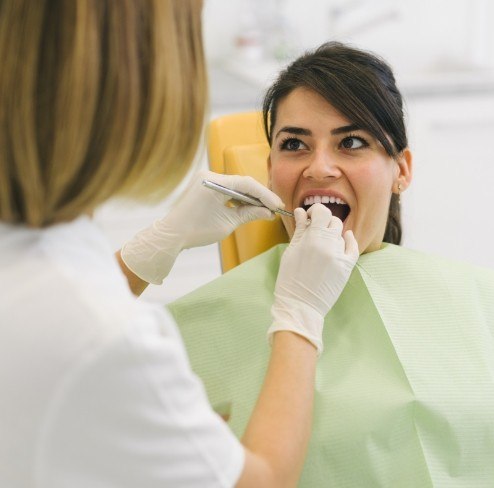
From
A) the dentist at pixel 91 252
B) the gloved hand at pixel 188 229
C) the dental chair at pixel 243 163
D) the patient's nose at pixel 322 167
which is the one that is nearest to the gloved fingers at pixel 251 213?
the gloved hand at pixel 188 229

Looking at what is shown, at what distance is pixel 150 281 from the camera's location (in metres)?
1.63

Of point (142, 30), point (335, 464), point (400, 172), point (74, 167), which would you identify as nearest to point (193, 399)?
point (74, 167)

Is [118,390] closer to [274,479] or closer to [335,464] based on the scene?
[274,479]

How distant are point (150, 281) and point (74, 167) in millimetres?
740

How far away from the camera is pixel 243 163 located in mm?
1867

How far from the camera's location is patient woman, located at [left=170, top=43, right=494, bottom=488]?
1407 millimetres

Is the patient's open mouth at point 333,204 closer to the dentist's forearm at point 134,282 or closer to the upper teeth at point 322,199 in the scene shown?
the upper teeth at point 322,199

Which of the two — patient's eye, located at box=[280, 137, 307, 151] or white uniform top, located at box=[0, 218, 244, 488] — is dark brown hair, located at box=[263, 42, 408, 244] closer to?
patient's eye, located at box=[280, 137, 307, 151]

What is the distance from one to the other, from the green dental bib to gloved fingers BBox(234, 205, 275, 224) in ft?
0.37

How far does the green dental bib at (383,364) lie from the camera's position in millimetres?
1397

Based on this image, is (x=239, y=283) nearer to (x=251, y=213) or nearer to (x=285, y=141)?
(x=251, y=213)

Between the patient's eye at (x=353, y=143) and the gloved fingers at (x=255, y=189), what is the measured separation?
0.16 m

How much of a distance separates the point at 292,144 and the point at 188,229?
0.25 meters

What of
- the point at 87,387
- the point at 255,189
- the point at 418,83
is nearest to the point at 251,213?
the point at 255,189
